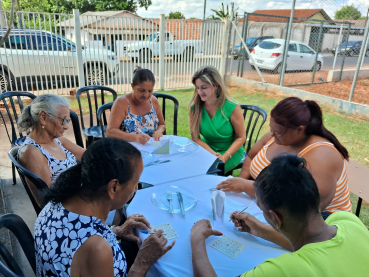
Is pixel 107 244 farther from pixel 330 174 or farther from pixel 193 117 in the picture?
pixel 193 117

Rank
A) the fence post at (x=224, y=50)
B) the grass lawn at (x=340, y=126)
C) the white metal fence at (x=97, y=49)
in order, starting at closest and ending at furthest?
the grass lawn at (x=340, y=126) → the white metal fence at (x=97, y=49) → the fence post at (x=224, y=50)

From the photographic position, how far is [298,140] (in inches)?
74.3

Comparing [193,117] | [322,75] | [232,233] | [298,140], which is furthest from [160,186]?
[322,75]

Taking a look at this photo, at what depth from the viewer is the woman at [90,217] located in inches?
41.8

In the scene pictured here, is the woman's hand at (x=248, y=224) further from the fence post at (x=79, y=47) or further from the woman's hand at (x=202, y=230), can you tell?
the fence post at (x=79, y=47)

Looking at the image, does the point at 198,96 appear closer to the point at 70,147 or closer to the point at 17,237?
the point at 70,147

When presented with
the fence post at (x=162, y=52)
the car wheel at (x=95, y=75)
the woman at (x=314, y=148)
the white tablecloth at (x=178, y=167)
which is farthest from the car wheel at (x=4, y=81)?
the woman at (x=314, y=148)

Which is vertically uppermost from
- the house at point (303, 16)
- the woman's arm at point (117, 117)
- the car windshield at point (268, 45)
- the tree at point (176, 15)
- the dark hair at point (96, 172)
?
the tree at point (176, 15)

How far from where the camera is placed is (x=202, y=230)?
1.37 metres

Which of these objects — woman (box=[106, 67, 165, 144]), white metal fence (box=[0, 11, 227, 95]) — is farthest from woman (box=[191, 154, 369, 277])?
white metal fence (box=[0, 11, 227, 95])

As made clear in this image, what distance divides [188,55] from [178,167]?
24.2 feet

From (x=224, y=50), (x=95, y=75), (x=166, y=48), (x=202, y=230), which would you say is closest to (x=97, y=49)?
(x=95, y=75)

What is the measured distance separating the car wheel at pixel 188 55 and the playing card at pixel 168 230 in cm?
806

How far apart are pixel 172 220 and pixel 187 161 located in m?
0.84
